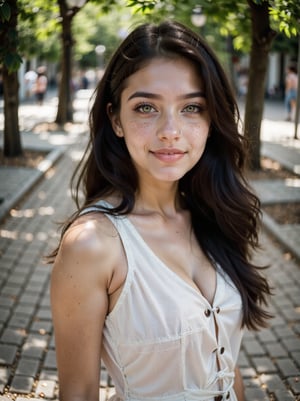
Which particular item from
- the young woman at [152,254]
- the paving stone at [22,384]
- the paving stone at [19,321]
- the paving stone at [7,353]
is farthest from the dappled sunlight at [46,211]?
the young woman at [152,254]

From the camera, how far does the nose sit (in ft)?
6.15

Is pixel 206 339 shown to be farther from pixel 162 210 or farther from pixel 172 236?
pixel 162 210

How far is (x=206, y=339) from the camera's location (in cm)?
189

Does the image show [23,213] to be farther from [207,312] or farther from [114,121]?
[207,312]

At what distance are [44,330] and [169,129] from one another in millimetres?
3241

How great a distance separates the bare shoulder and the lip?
38 cm

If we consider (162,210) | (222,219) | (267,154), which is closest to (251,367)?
(222,219)

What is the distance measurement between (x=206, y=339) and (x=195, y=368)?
4.9 inches

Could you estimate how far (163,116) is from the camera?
6.25 feet

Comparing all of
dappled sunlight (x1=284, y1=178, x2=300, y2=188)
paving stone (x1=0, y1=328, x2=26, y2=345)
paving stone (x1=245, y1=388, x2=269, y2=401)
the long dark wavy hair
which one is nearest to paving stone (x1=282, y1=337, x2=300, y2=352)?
Result: paving stone (x1=245, y1=388, x2=269, y2=401)

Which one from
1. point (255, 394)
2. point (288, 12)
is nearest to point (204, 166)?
point (288, 12)

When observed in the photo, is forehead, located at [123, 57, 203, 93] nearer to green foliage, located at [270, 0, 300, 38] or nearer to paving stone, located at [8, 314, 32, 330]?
green foliage, located at [270, 0, 300, 38]

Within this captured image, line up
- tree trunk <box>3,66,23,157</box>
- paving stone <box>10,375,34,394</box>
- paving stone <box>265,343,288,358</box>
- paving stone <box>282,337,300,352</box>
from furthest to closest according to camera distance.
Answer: tree trunk <box>3,66,23,157</box>
paving stone <box>282,337,300,352</box>
paving stone <box>265,343,288,358</box>
paving stone <box>10,375,34,394</box>

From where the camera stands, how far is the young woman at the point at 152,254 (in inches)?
68.0
